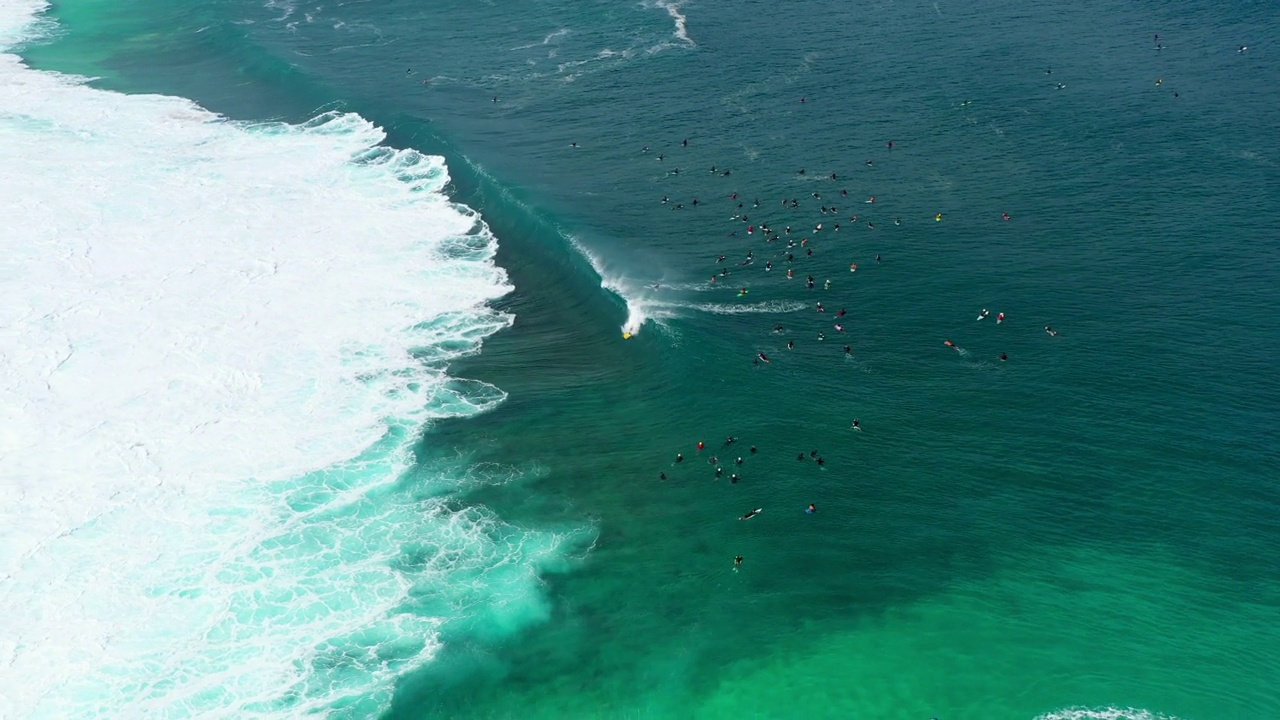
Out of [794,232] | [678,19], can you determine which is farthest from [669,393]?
[678,19]

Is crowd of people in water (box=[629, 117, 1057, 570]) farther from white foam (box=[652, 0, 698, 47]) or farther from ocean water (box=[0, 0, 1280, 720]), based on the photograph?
Answer: white foam (box=[652, 0, 698, 47])

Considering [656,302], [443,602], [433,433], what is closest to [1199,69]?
[656,302]

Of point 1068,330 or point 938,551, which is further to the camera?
point 1068,330

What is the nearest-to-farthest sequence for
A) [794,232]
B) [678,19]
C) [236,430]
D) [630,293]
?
[236,430] < [630,293] < [794,232] < [678,19]

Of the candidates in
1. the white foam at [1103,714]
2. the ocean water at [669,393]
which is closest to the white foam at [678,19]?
the ocean water at [669,393]

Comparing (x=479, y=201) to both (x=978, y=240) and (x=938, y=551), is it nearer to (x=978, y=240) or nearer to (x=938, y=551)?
(x=978, y=240)

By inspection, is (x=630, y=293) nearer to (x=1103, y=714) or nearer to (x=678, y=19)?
(x=1103, y=714)
